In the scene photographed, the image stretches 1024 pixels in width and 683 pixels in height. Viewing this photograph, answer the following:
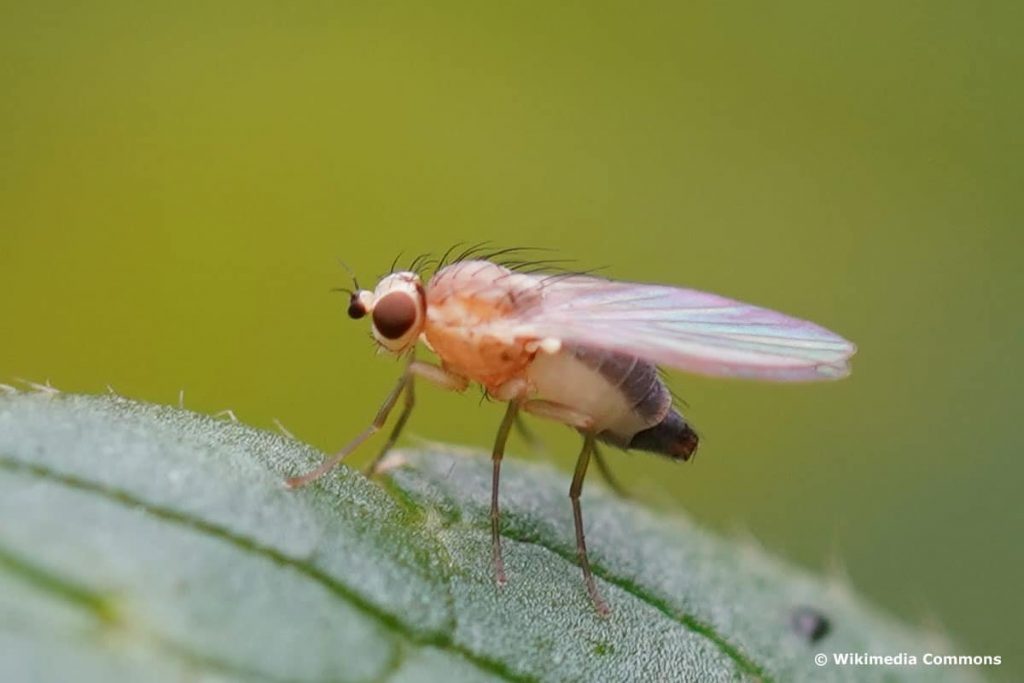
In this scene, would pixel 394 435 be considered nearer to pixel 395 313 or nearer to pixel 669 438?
pixel 395 313

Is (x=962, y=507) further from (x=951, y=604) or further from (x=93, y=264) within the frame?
(x=93, y=264)

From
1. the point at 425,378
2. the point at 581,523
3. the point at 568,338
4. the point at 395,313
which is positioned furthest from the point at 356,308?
the point at 581,523

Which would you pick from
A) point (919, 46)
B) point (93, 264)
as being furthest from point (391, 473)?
point (919, 46)

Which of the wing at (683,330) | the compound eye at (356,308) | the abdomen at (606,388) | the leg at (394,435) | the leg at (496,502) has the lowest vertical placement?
the leg at (394,435)

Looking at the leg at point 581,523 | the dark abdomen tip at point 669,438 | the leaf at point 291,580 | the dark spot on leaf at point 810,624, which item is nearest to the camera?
the leaf at point 291,580

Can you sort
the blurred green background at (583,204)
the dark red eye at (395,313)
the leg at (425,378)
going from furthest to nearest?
the blurred green background at (583,204) < the leg at (425,378) < the dark red eye at (395,313)

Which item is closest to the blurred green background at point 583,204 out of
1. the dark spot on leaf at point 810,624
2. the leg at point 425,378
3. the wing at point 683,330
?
the dark spot on leaf at point 810,624

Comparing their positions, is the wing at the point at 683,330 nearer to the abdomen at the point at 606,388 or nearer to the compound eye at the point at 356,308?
the abdomen at the point at 606,388

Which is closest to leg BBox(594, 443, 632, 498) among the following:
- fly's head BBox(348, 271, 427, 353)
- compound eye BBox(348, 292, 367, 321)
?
fly's head BBox(348, 271, 427, 353)
